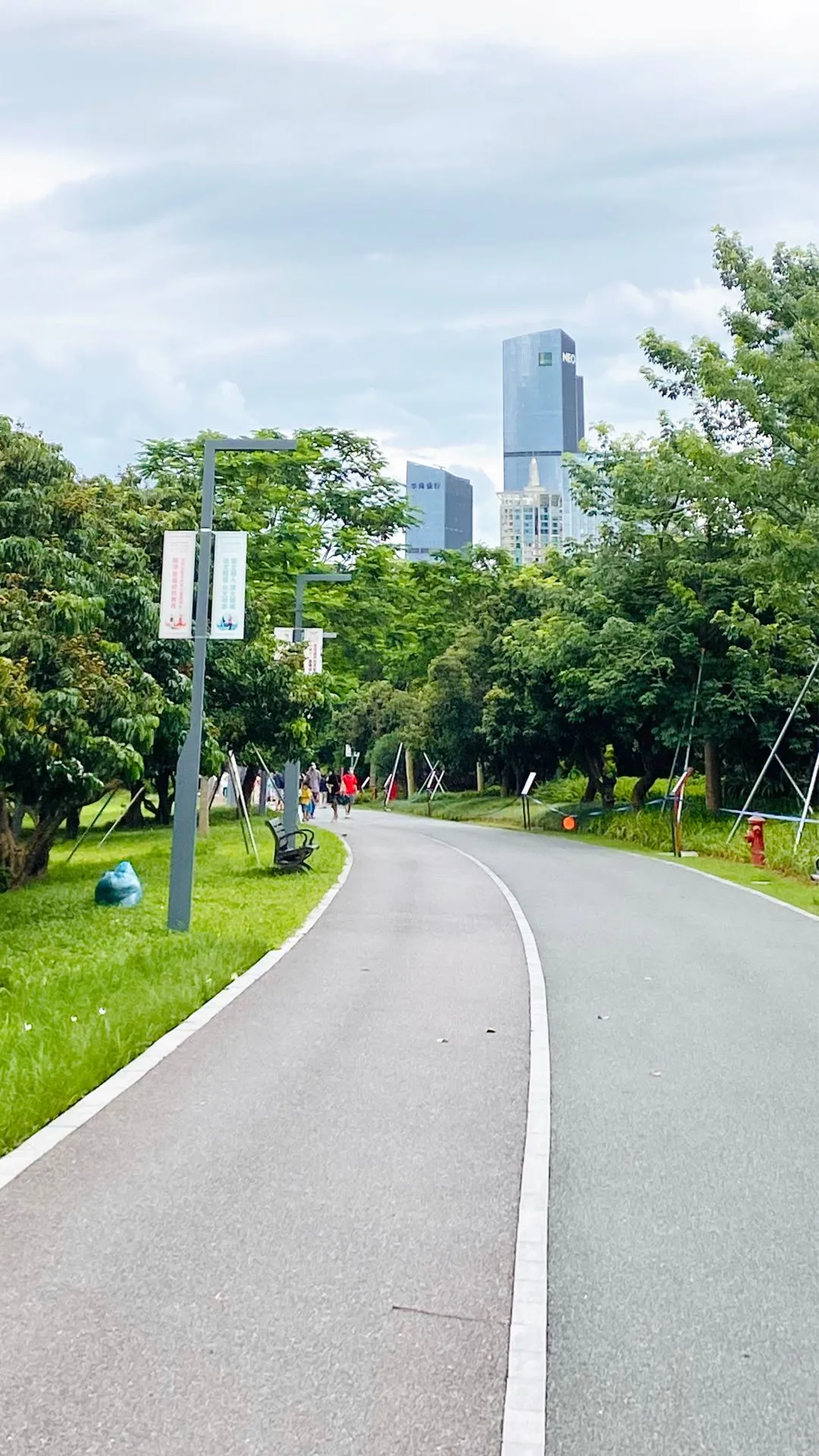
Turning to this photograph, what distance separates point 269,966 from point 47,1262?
7.51m

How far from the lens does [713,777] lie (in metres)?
33.7

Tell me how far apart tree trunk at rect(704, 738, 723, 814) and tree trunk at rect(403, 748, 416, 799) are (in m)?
34.1

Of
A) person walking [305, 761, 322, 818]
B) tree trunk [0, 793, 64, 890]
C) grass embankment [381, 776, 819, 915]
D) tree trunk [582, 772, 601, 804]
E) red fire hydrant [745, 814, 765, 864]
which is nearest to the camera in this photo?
tree trunk [0, 793, 64, 890]

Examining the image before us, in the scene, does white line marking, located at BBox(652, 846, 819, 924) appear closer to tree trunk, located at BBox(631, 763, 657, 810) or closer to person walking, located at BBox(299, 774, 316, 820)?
tree trunk, located at BBox(631, 763, 657, 810)

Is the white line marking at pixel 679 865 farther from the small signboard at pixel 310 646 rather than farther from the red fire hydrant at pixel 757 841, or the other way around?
the small signboard at pixel 310 646

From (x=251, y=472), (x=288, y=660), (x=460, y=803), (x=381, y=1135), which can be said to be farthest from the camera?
(x=460, y=803)

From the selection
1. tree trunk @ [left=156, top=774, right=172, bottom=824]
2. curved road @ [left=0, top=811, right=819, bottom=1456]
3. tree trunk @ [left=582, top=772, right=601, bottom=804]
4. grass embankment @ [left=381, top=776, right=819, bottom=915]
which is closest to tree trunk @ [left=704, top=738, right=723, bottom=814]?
grass embankment @ [left=381, top=776, right=819, bottom=915]

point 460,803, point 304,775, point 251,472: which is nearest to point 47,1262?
point 251,472

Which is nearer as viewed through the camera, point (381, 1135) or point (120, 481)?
point (381, 1135)

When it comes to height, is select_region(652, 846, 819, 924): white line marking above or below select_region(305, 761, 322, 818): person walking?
below

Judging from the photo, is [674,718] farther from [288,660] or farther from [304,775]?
[304,775]

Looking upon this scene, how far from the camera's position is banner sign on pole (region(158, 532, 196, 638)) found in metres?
14.1

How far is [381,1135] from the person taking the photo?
6469mm

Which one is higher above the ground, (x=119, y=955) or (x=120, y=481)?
(x=120, y=481)
